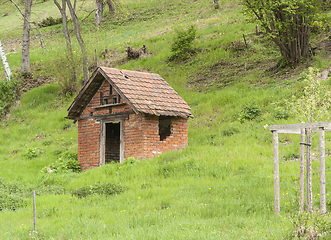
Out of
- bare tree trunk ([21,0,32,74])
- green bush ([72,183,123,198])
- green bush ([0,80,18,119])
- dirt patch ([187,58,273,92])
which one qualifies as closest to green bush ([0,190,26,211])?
green bush ([72,183,123,198])

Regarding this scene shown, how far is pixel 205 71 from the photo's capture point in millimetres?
24391

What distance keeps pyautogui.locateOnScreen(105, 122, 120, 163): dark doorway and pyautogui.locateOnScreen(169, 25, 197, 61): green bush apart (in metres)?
9.45

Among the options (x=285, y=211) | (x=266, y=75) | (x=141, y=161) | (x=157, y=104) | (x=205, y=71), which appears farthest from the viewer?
(x=205, y=71)

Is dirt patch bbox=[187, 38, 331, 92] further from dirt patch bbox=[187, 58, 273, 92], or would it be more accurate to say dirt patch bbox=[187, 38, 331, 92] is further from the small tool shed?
the small tool shed

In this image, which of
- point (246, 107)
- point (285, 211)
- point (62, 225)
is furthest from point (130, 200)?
point (246, 107)

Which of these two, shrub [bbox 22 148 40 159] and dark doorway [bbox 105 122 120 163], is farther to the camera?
dark doorway [bbox 105 122 120 163]

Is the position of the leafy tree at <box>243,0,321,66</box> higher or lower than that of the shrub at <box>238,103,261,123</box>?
higher

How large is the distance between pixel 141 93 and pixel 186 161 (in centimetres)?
479

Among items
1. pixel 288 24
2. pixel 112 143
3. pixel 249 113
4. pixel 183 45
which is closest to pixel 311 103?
pixel 249 113

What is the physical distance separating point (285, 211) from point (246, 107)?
34.5 ft

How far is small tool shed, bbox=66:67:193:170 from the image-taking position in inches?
592

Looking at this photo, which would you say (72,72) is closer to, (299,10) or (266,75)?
(266,75)

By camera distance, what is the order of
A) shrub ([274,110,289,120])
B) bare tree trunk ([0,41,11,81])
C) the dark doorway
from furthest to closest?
bare tree trunk ([0,41,11,81]) < the dark doorway < shrub ([274,110,289,120])

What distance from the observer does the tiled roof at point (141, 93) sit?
15.1m
